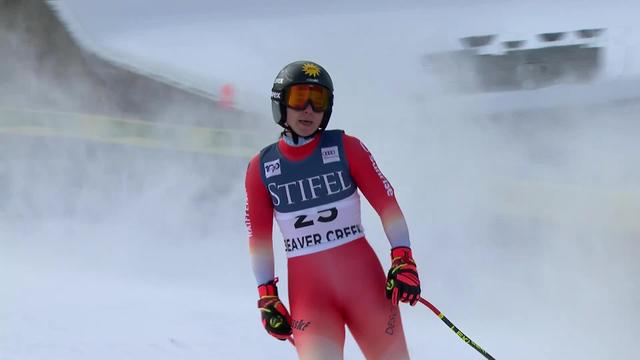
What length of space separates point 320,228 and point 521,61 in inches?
238

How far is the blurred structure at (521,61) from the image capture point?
8883 mm

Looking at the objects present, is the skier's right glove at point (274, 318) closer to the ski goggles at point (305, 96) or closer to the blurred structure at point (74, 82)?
the ski goggles at point (305, 96)

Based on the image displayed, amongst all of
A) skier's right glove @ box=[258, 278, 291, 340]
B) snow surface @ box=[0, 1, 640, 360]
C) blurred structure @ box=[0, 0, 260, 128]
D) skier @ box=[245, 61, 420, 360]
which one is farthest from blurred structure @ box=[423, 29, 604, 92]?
skier's right glove @ box=[258, 278, 291, 340]

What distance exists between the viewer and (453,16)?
9.77 m

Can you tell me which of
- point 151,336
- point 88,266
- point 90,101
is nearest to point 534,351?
point 151,336

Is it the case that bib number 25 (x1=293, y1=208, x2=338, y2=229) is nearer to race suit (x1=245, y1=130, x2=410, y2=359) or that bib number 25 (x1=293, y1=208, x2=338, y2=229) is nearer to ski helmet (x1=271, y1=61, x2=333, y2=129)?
race suit (x1=245, y1=130, x2=410, y2=359)

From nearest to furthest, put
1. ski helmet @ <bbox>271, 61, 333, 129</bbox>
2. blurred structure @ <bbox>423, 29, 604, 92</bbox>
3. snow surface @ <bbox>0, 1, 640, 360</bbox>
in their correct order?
ski helmet @ <bbox>271, 61, 333, 129</bbox> < snow surface @ <bbox>0, 1, 640, 360</bbox> < blurred structure @ <bbox>423, 29, 604, 92</bbox>

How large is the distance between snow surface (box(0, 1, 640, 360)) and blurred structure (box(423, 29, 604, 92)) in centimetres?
35

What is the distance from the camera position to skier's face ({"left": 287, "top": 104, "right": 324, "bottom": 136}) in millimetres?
3668

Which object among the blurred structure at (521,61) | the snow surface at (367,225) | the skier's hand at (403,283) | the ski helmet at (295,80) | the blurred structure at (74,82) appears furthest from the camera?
the blurred structure at (74,82)

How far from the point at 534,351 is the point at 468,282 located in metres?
1.28

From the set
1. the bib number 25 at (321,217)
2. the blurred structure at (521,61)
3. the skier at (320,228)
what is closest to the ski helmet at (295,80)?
the skier at (320,228)

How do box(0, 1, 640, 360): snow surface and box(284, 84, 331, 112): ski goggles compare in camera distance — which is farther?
box(0, 1, 640, 360): snow surface

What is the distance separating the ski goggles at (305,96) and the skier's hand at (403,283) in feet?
2.53
